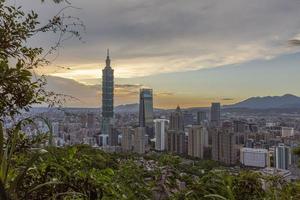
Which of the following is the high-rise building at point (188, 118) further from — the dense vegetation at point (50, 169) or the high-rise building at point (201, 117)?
the dense vegetation at point (50, 169)

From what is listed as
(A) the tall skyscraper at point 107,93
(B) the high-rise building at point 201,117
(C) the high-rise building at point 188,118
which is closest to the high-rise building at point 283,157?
(A) the tall skyscraper at point 107,93

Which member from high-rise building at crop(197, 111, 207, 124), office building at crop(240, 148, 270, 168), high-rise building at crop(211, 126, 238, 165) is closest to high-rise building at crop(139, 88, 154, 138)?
high-rise building at crop(211, 126, 238, 165)

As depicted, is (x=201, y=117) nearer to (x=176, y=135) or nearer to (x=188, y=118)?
(x=188, y=118)

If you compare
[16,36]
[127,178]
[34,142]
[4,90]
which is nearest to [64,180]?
[34,142]

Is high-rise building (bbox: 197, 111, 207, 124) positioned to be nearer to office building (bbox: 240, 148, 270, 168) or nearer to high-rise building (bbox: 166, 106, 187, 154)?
high-rise building (bbox: 166, 106, 187, 154)

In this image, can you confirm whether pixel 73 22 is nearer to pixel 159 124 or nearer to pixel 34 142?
pixel 34 142

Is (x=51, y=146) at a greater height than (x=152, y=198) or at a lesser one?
greater
